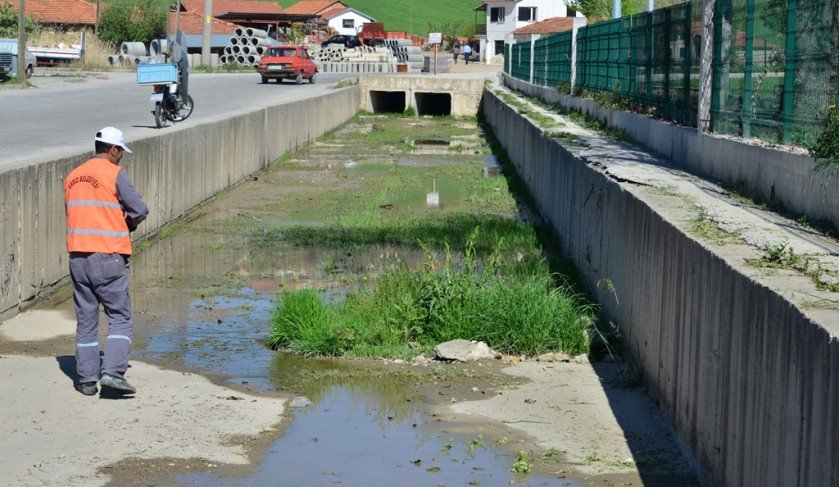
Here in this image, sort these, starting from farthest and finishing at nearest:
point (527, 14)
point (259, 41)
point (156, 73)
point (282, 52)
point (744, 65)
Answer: point (527, 14) → point (259, 41) → point (282, 52) → point (156, 73) → point (744, 65)

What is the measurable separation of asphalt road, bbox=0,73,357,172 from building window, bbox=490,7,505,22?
74.3 meters

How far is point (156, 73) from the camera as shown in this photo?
2241 cm

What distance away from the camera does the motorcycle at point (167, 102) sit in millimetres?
22266

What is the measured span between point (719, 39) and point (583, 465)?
672 cm

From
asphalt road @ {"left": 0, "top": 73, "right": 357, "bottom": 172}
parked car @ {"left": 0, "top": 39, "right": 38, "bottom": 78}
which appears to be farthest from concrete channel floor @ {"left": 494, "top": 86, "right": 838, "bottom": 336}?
parked car @ {"left": 0, "top": 39, "right": 38, "bottom": 78}

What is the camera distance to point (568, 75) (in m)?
27.2

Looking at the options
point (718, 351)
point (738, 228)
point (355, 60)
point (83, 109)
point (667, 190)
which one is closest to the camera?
point (718, 351)

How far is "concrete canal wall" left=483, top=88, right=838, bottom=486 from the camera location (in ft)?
15.1

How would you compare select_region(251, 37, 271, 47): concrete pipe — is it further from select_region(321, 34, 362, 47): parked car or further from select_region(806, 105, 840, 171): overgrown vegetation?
select_region(806, 105, 840, 171): overgrown vegetation

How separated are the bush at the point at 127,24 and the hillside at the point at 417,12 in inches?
2589

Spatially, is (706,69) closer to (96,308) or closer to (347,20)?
(96,308)

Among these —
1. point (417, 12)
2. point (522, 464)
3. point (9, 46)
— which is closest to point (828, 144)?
point (522, 464)

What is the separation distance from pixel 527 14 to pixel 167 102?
105 metres

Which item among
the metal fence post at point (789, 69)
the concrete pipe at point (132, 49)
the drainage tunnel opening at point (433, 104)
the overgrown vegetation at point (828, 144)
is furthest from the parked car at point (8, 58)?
the overgrown vegetation at point (828, 144)
